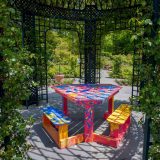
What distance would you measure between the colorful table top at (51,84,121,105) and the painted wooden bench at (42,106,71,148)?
564mm

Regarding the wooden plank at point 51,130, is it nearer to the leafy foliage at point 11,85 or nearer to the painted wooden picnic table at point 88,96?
the painted wooden picnic table at point 88,96

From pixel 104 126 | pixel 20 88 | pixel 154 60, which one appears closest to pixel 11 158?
pixel 20 88

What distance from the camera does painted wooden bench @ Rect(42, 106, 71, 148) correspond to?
611 cm

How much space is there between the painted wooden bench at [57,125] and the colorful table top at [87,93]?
0.56 m

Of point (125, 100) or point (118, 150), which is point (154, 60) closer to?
point (118, 150)

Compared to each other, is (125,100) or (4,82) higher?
(4,82)

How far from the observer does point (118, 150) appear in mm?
5992

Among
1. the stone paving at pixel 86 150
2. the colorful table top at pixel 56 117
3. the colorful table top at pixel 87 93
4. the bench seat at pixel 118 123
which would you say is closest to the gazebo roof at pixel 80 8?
the colorful table top at pixel 87 93

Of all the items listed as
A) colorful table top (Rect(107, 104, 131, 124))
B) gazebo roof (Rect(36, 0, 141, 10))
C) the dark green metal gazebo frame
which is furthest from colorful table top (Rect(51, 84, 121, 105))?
gazebo roof (Rect(36, 0, 141, 10))

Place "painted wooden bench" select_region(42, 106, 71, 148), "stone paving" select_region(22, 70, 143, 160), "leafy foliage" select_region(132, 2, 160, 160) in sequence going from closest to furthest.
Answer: "leafy foliage" select_region(132, 2, 160, 160) → "stone paving" select_region(22, 70, 143, 160) → "painted wooden bench" select_region(42, 106, 71, 148)

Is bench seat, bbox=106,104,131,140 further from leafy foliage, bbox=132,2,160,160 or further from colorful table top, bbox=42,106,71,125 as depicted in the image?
leafy foliage, bbox=132,2,160,160

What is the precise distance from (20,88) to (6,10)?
872mm

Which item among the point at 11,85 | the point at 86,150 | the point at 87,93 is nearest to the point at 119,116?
the point at 87,93

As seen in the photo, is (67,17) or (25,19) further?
(67,17)
